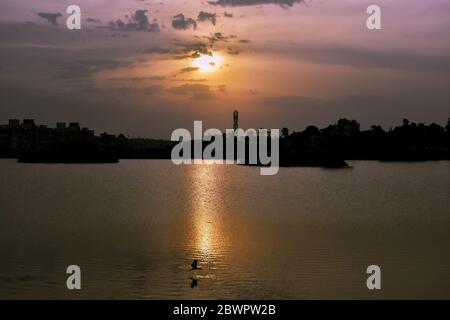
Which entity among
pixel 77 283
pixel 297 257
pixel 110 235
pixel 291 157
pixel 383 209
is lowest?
pixel 77 283

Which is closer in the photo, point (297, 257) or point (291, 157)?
point (297, 257)

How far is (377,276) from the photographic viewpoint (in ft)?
68.5

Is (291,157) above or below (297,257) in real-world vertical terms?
above

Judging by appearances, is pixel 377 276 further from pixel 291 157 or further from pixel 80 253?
pixel 291 157

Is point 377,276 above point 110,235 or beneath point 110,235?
beneath

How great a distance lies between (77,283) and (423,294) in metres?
10.4

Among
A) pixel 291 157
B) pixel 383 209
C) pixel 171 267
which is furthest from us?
pixel 291 157

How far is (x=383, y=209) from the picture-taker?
4747 centimetres
